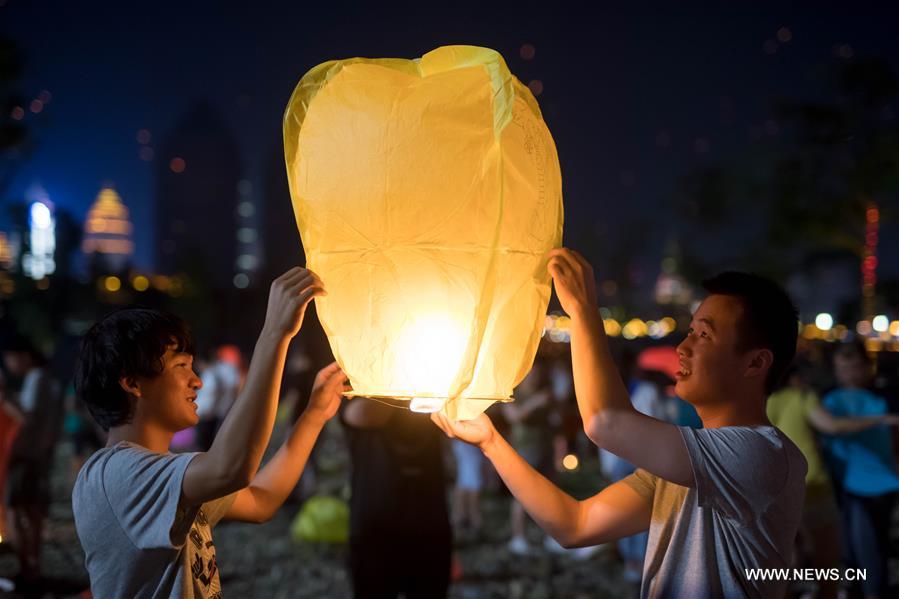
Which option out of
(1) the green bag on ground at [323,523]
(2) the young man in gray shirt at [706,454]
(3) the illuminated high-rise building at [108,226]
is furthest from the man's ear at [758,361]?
(3) the illuminated high-rise building at [108,226]

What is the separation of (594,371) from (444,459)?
4738mm

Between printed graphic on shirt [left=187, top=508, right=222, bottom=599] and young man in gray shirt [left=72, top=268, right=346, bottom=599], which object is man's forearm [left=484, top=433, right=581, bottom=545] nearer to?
young man in gray shirt [left=72, top=268, right=346, bottom=599]

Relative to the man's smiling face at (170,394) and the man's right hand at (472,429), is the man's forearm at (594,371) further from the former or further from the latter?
the man's smiling face at (170,394)

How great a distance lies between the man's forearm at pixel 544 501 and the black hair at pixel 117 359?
1.12 metres

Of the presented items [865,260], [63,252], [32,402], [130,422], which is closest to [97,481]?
[130,422]

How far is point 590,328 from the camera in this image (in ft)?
7.59

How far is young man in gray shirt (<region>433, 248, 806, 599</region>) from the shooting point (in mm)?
2168

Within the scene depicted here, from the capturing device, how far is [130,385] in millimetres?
2359

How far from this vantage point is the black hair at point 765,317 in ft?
7.73

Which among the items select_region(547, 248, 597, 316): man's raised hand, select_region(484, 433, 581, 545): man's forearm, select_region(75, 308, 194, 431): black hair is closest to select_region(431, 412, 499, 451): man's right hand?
select_region(484, 433, 581, 545): man's forearm

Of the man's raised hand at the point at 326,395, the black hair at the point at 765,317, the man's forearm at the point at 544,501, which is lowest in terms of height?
the man's forearm at the point at 544,501

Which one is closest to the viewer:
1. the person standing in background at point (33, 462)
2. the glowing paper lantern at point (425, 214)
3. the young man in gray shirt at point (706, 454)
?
the glowing paper lantern at point (425, 214)

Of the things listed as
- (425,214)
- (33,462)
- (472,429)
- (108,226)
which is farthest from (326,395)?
(108,226)

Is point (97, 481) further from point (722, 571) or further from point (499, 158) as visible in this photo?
point (722, 571)
